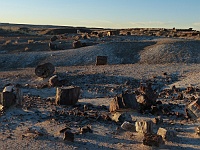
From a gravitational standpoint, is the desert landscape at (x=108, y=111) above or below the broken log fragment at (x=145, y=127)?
below

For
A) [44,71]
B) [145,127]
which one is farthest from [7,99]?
[44,71]

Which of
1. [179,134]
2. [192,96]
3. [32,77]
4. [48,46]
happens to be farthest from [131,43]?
[179,134]

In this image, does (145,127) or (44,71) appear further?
(44,71)

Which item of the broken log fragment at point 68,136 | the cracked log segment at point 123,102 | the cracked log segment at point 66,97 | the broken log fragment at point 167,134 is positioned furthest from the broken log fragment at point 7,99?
the broken log fragment at point 167,134

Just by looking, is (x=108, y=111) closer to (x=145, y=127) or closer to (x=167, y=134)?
(x=145, y=127)

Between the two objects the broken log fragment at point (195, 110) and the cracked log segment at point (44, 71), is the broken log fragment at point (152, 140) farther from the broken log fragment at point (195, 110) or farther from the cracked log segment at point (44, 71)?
the cracked log segment at point (44, 71)

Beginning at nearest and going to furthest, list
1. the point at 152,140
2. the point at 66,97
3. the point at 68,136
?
1. the point at 152,140
2. the point at 68,136
3. the point at 66,97

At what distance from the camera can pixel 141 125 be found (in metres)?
9.13

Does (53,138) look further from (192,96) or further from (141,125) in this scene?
(192,96)

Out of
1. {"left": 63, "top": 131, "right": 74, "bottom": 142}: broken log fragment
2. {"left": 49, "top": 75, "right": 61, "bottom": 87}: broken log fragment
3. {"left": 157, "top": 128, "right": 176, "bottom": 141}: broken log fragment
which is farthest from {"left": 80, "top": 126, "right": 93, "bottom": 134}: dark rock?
{"left": 49, "top": 75, "right": 61, "bottom": 87}: broken log fragment

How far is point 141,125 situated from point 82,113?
2.36 m

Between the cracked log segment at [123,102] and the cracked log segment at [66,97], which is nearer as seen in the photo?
the cracked log segment at [123,102]

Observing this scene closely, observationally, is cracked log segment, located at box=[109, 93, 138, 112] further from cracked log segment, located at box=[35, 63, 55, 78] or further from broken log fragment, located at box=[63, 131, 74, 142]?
cracked log segment, located at box=[35, 63, 55, 78]

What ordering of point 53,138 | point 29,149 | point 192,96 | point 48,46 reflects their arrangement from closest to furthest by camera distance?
point 29,149 → point 53,138 → point 192,96 → point 48,46
